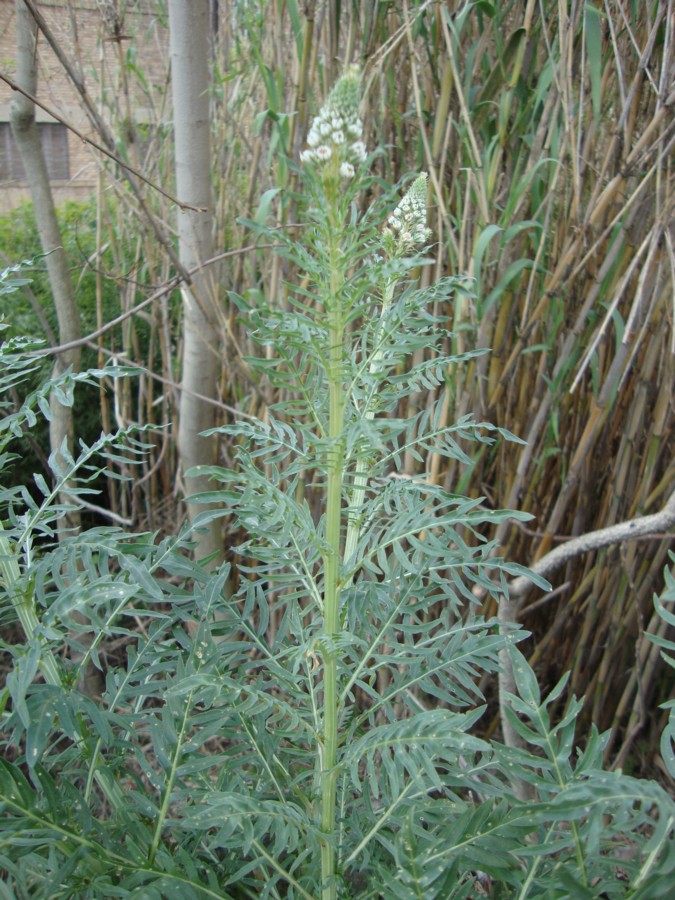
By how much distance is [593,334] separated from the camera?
1340 millimetres

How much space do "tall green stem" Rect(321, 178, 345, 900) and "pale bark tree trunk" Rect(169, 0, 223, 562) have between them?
75 centimetres

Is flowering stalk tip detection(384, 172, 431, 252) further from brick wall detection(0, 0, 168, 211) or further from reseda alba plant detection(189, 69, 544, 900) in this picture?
brick wall detection(0, 0, 168, 211)

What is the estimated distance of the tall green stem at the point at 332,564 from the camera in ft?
2.18

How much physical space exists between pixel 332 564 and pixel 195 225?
104 centimetres

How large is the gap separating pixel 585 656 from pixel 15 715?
1340mm

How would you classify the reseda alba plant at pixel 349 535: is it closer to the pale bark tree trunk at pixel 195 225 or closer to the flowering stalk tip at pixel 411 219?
the flowering stalk tip at pixel 411 219

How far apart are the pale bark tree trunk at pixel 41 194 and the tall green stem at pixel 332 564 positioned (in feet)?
3.02

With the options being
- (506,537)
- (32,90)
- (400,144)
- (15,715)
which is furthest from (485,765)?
(32,90)

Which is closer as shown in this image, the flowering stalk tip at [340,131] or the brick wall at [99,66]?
the flowering stalk tip at [340,131]

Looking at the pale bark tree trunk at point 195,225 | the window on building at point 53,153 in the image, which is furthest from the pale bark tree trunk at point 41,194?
the window on building at point 53,153

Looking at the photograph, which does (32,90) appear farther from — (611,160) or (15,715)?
(15,715)

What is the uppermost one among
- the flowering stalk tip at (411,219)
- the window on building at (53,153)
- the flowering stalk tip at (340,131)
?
the window on building at (53,153)

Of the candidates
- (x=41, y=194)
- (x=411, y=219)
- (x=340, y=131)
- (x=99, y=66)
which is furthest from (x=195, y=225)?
Result: (x=99, y=66)

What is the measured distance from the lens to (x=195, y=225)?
4.95 feet
